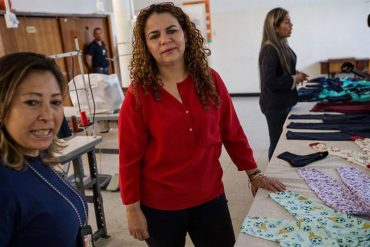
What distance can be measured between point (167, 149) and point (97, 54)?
5.31m

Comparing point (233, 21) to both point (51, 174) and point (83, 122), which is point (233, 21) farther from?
point (51, 174)

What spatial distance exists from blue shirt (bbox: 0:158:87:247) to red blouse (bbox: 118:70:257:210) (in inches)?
13.9

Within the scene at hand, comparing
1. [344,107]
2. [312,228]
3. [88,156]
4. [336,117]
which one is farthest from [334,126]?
[88,156]

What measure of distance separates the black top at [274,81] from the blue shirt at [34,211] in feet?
6.22

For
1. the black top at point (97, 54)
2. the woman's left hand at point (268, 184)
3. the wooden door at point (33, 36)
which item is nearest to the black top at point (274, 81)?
the woman's left hand at point (268, 184)

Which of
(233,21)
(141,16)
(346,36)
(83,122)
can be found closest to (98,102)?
(83,122)

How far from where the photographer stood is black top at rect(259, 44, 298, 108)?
2.48 metres

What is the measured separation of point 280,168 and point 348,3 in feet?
18.3

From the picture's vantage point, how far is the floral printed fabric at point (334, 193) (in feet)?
3.82

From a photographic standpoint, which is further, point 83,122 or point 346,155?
point 83,122

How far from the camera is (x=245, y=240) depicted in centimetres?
104

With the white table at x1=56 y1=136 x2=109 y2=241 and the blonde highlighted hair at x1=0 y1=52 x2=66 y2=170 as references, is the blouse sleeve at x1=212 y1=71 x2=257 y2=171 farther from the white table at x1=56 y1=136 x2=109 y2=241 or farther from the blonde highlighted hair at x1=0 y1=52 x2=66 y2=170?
the white table at x1=56 y1=136 x2=109 y2=241

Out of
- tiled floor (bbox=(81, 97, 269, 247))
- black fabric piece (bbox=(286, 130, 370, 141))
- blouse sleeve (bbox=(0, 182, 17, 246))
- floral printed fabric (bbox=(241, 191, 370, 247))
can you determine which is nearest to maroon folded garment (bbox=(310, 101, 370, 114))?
black fabric piece (bbox=(286, 130, 370, 141))

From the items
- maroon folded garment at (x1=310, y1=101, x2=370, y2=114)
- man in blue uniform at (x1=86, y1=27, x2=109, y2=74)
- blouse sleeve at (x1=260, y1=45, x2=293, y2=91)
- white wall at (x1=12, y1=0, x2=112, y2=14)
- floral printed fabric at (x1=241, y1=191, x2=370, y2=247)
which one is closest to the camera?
floral printed fabric at (x1=241, y1=191, x2=370, y2=247)
